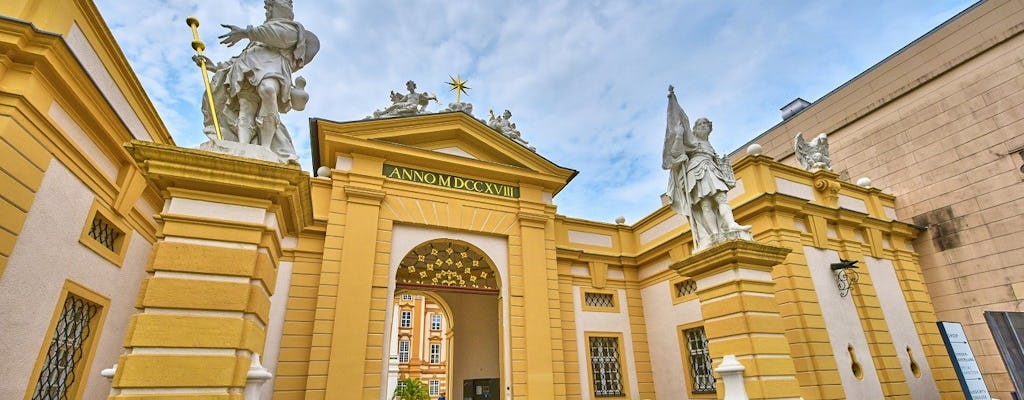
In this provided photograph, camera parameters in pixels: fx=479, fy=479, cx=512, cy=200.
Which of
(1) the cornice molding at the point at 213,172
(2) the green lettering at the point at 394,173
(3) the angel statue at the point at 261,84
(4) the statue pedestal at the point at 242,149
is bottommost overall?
(1) the cornice molding at the point at 213,172

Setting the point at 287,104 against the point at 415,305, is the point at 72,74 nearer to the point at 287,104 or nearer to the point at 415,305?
the point at 287,104

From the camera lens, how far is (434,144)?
12.0 meters

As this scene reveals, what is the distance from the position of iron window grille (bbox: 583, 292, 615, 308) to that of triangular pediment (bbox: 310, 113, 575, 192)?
3109mm

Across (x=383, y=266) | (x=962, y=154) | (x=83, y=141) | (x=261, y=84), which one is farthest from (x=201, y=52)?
(x=962, y=154)

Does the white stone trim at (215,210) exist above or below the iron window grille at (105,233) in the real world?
below

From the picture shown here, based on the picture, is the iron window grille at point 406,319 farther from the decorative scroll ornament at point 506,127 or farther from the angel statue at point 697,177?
the angel statue at point 697,177

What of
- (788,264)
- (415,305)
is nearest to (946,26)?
(788,264)

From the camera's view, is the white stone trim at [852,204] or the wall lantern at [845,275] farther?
the white stone trim at [852,204]

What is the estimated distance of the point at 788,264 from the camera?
396 inches

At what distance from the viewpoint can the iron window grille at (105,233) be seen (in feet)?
23.6

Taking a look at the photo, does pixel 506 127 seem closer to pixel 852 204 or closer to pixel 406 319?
pixel 852 204

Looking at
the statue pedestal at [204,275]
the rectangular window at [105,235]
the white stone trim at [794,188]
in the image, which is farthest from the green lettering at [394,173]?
the white stone trim at [794,188]

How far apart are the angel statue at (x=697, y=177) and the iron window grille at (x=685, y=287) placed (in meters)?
5.04

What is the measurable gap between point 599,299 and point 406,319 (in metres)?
29.5
